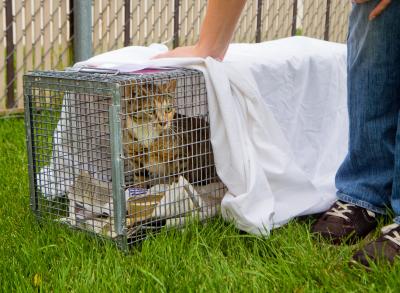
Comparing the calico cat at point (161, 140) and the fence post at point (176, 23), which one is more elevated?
the fence post at point (176, 23)

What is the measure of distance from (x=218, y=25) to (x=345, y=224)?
81 centimetres

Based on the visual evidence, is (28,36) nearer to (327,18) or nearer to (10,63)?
(10,63)

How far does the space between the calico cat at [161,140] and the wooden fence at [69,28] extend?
2428 mm

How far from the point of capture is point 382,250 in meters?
1.86

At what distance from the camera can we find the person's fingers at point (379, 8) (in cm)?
201

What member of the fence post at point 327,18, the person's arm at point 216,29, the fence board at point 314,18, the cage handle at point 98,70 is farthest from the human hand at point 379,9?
the fence post at point 327,18

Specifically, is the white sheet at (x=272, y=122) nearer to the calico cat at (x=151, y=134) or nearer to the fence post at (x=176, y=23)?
the calico cat at (x=151, y=134)

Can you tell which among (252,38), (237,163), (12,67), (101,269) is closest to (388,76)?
(237,163)

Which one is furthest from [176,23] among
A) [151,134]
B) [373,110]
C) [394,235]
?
[394,235]

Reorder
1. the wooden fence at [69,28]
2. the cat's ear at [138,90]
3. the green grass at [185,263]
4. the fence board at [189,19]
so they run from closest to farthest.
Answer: the green grass at [185,263], the cat's ear at [138,90], the wooden fence at [69,28], the fence board at [189,19]

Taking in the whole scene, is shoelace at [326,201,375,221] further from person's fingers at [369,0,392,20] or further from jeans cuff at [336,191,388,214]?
person's fingers at [369,0,392,20]

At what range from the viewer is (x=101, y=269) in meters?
1.85

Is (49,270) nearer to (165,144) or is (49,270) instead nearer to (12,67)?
(165,144)

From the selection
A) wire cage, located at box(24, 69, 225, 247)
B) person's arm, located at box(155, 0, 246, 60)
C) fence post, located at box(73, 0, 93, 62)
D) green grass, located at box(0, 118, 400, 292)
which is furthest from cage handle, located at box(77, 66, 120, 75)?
fence post, located at box(73, 0, 93, 62)
